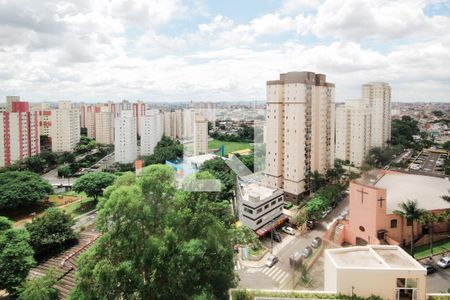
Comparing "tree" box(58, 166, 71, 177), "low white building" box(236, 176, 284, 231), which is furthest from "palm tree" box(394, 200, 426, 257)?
"tree" box(58, 166, 71, 177)

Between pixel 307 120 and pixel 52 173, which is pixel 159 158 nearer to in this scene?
pixel 52 173

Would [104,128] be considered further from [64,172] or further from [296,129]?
[296,129]

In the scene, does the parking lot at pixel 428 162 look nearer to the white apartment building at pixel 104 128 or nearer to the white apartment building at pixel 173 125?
the white apartment building at pixel 173 125

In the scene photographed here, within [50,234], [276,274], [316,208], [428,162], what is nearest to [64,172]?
[50,234]

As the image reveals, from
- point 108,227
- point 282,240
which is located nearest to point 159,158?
point 282,240

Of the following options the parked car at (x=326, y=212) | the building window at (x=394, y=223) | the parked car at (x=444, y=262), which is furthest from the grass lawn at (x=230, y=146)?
the parked car at (x=444, y=262)

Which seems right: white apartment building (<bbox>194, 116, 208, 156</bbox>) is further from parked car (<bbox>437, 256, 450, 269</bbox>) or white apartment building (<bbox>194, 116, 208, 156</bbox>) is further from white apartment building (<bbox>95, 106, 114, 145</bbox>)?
parked car (<bbox>437, 256, 450, 269</bbox>)
